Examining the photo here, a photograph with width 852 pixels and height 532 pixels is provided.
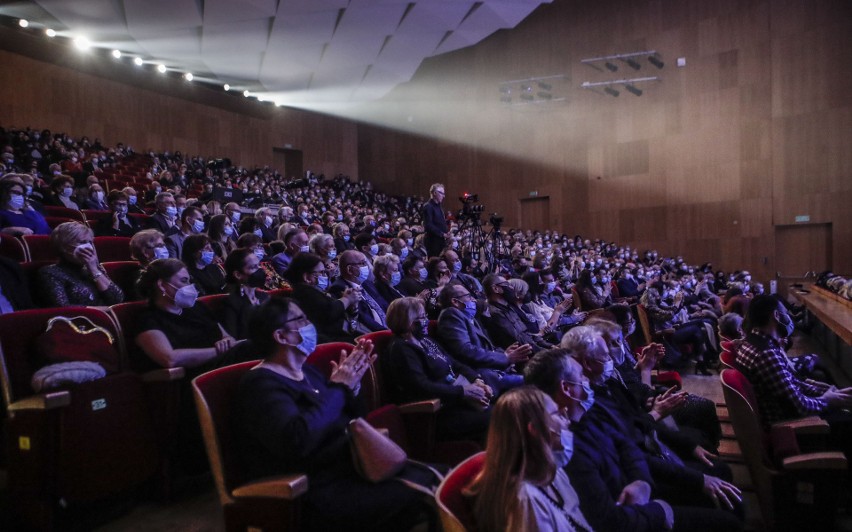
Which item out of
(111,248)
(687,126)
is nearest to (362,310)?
(111,248)

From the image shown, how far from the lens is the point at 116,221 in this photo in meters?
3.86

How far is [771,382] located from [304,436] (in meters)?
1.62

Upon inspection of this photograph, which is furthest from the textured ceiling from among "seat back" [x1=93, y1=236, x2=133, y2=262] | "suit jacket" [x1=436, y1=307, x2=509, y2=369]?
"suit jacket" [x1=436, y1=307, x2=509, y2=369]

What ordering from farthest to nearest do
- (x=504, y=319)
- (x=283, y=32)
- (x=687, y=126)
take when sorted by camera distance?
(x=687, y=126) → (x=283, y=32) → (x=504, y=319)

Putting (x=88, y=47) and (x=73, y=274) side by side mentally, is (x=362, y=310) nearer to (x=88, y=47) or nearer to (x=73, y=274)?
(x=73, y=274)

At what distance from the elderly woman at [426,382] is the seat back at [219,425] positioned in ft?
2.21

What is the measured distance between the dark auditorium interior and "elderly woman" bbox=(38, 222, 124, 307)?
10 mm

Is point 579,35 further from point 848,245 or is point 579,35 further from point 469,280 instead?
point 469,280

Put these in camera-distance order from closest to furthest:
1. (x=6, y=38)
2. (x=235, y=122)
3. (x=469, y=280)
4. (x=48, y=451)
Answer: (x=48, y=451), (x=469, y=280), (x=6, y=38), (x=235, y=122)

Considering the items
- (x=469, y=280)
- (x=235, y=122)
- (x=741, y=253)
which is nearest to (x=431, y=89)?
(x=235, y=122)

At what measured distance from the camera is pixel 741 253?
36.2 ft

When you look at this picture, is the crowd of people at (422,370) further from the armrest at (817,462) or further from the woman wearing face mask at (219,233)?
the armrest at (817,462)

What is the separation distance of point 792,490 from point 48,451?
2.14m

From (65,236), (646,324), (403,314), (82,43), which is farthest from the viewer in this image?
(82,43)
